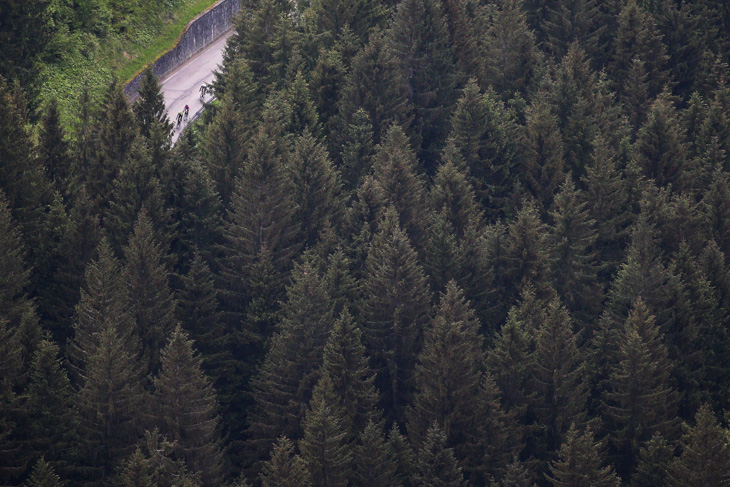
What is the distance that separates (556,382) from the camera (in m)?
63.2

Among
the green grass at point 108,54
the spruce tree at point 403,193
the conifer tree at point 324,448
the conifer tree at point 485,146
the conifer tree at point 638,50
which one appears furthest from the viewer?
the conifer tree at point 638,50

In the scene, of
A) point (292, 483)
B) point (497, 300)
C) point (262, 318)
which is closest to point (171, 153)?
point (262, 318)

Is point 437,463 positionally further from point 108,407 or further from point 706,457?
point 108,407

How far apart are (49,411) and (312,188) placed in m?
22.6

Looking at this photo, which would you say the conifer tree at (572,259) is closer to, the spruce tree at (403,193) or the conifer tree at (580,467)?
the spruce tree at (403,193)

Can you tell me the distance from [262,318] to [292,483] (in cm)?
1511

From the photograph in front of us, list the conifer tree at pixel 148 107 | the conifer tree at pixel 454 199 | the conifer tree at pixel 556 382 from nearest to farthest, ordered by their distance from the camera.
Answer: the conifer tree at pixel 556 382, the conifer tree at pixel 454 199, the conifer tree at pixel 148 107

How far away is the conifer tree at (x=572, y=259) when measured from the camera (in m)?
71.8

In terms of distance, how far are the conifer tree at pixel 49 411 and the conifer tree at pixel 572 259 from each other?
30828 millimetres

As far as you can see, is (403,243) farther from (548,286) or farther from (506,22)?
(506,22)

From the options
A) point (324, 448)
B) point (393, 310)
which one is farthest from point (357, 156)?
point (324, 448)

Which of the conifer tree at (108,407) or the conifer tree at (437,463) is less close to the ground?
the conifer tree at (108,407)

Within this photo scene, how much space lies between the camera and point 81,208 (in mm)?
67750

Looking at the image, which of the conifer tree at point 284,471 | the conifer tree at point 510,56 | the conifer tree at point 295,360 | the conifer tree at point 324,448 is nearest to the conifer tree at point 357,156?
the conifer tree at point 295,360
